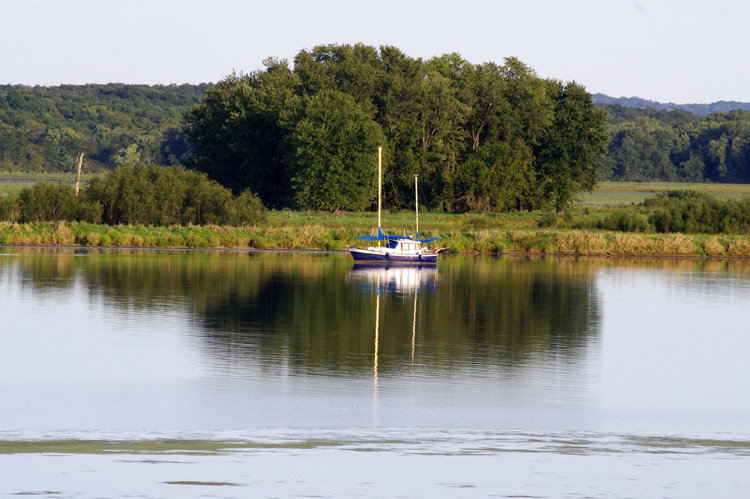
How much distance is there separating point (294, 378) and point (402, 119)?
61820 millimetres

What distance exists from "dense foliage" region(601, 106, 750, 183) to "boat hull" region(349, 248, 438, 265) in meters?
121

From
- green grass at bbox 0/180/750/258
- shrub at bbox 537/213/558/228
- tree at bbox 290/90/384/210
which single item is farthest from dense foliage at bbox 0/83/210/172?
green grass at bbox 0/180/750/258

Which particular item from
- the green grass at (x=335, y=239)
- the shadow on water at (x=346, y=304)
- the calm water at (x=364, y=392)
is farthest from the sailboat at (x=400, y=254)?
the calm water at (x=364, y=392)

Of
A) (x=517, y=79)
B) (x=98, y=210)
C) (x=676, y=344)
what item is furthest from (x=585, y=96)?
(x=676, y=344)

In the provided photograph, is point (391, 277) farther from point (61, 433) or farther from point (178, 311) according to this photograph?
point (61, 433)

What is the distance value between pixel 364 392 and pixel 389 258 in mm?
33544

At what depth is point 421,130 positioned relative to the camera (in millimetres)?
75438

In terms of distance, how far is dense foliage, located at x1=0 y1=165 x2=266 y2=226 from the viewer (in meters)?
57.1

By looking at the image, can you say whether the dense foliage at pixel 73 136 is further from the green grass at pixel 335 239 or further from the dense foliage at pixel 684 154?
the green grass at pixel 335 239

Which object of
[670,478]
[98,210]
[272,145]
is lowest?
[670,478]

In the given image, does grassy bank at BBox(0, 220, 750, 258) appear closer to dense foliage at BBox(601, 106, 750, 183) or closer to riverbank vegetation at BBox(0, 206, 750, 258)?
riverbank vegetation at BBox(0, 206, 750, 258)

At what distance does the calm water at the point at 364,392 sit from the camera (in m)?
10.5

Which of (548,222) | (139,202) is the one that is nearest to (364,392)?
(139,202)

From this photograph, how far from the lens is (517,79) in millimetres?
79688
